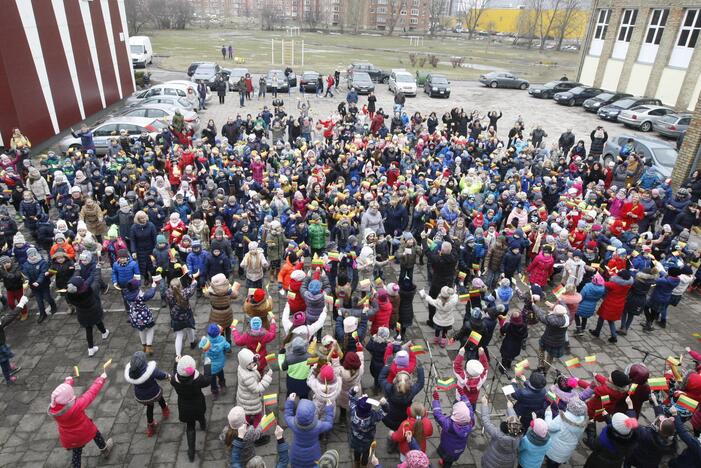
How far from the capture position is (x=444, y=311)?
Result: 778 centimetres

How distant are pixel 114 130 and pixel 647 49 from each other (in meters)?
32.0

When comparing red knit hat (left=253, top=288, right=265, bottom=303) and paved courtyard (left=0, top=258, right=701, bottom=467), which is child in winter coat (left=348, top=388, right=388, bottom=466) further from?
red knit hat (left=253, top=288, right=265, bottom=303)

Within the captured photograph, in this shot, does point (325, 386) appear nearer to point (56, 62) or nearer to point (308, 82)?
point (56, 62)

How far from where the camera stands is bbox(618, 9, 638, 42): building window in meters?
29.9

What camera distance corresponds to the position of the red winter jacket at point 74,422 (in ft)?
17.0

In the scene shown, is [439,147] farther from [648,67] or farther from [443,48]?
[443,48]

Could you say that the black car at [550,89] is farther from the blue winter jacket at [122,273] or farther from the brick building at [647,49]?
the blue winter jacket at [122,273]

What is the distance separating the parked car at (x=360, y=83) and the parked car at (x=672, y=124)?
1648cm

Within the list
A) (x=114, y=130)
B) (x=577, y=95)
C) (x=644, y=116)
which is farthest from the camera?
(x=577, y=95)

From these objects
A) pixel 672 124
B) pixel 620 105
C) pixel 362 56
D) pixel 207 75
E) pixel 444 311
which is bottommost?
pixel 444 311

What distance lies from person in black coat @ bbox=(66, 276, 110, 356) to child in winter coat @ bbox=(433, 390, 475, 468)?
5.72m

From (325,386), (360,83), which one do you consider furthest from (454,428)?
(360,83)

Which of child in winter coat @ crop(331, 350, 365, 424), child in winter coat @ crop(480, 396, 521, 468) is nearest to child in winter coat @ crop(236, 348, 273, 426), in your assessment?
child in winter coat @ crop(331, 350, 365, 424)

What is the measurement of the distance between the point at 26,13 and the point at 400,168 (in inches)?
596
